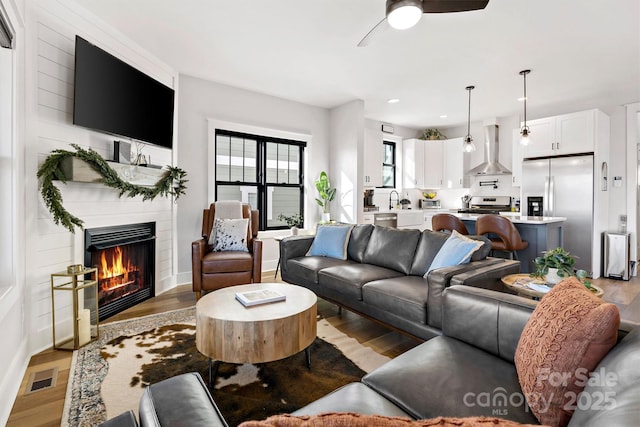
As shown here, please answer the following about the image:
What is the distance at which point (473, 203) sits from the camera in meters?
6.60

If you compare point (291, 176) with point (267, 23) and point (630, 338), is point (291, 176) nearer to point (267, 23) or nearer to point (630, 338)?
point (267, 23)

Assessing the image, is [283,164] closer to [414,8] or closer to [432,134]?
[414,8]

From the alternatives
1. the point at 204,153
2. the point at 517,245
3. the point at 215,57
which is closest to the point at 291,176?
the point at 204,153

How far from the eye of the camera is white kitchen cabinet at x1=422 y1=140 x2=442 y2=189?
22.3 feet

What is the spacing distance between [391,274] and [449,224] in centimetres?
159

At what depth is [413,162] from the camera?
22.0ft

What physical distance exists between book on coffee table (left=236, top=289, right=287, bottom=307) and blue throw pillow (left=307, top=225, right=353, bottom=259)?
128cm

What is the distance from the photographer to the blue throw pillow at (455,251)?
2.37 m

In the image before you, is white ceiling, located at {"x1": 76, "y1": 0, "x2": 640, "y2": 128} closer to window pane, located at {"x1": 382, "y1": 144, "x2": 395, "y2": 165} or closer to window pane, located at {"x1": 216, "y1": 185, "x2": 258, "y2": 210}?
window pane, located at {"x1": 216, "y1": 185, "x2": 258, "y2": 210}

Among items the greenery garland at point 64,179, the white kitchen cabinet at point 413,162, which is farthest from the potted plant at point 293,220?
the white kitchen cabinet at point 413,162

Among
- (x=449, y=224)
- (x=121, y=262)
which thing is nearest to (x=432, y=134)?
(x=449, y=224)

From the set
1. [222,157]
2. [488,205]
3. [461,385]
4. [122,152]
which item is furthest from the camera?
[488,205]

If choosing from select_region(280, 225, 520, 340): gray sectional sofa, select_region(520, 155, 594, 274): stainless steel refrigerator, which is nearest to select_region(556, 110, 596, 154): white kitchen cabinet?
select_region(520, 155, 594, 274): stainless steel refrigerator

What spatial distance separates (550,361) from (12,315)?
110 inches
